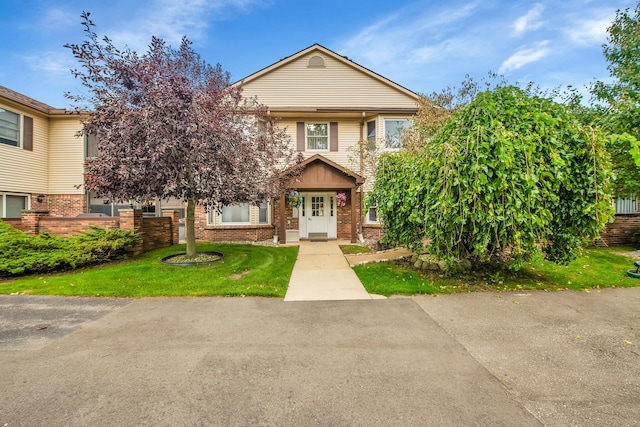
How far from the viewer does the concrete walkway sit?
17.6ft

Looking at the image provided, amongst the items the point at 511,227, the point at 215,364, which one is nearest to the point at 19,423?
the point at 215,364

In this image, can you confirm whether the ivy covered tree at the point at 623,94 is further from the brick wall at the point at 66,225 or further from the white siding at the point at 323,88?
the brick wall at the point at 66,225

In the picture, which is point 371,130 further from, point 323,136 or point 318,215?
point 318,215

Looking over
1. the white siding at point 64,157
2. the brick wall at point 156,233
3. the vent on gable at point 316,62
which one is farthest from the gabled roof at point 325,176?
the white siding at point 64,157

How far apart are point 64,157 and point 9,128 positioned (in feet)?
6.58

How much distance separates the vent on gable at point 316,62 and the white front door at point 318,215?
22.8 ft

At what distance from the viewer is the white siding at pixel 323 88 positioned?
1406 cm

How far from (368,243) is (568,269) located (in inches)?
252

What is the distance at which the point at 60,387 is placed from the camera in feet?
8.39

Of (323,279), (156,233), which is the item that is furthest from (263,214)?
(323,279)

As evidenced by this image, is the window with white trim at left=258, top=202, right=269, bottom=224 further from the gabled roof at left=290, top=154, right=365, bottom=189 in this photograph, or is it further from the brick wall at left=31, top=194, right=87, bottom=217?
the brick wall at left=31, top=194, right=87, bottom=217

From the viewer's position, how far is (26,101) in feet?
38.3

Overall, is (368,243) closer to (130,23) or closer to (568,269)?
(568,269)

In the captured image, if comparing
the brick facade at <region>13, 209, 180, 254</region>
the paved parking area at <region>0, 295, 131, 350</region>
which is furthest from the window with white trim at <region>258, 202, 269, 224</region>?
the paved parking area at <region>0, 295, 131, 350</region>
